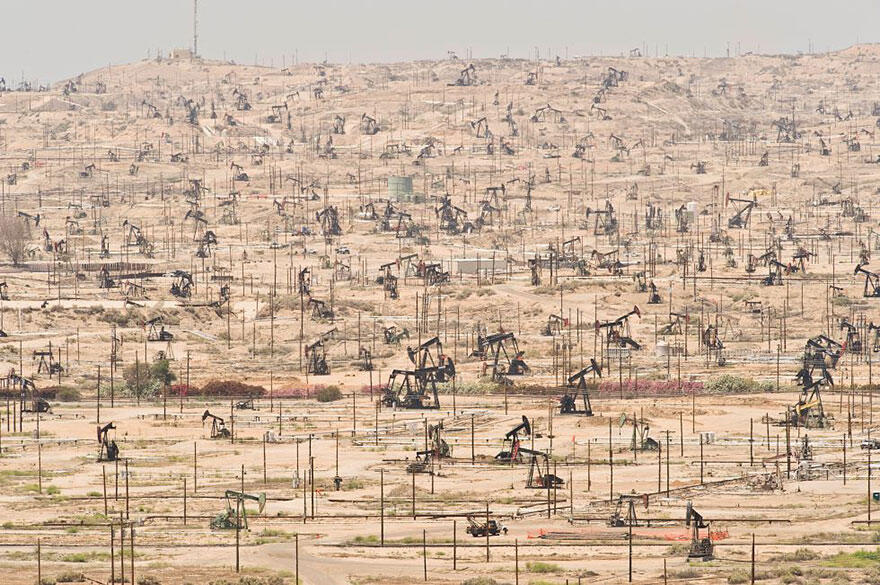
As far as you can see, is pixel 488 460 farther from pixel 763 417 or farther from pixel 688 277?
pixel 688 277

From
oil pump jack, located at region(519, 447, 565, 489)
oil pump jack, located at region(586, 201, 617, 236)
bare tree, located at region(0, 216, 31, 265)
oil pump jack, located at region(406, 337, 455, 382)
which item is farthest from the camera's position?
oil pump jack, located at region(586, 201, 617, 236)

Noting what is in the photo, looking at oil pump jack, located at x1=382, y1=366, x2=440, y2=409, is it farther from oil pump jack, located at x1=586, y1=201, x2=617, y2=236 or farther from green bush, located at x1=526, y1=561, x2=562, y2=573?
oil pump jack, located at x1=586, y1=201, x2=617, y2=236

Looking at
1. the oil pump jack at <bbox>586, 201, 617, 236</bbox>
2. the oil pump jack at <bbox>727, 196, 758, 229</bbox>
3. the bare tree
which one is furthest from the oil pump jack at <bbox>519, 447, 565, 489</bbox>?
the oil pump jack at <bbox>727, 196, 758, 229</bbox>

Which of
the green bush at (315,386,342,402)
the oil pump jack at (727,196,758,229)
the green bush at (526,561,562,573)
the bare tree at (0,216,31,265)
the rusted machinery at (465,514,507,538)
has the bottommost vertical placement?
the green bush at (526,561,562,573)

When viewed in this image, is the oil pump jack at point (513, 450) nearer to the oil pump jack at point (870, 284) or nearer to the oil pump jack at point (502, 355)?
the oil pump jack at point (502, 355)

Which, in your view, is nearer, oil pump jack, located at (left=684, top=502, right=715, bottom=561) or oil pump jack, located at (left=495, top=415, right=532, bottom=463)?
oil pump jack, located at (left=684, top=502, right=715, bottom=561)

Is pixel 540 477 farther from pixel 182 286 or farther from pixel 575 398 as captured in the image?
pixel 182 286
